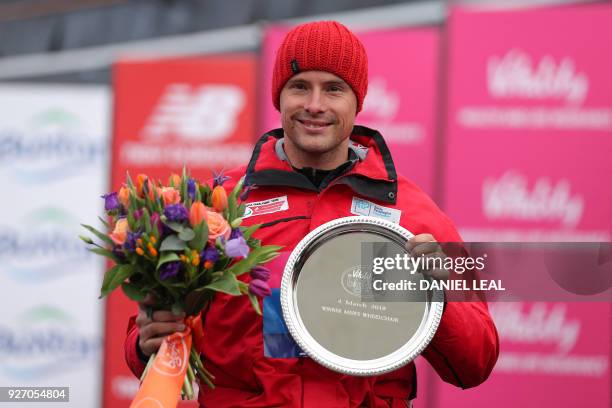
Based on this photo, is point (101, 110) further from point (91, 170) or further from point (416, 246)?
point (416, 246)

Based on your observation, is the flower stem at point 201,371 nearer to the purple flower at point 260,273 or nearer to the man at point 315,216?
the man at point 315,216

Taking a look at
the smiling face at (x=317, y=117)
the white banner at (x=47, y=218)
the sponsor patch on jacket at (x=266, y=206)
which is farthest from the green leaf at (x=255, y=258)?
the white banner at (x=47, y=218)

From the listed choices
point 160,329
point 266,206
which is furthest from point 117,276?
point 266,206

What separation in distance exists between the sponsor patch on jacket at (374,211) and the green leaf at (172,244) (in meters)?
0.51

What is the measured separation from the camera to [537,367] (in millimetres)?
5086

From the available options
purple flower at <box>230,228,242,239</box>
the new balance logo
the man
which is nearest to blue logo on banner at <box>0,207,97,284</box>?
the new balance logo

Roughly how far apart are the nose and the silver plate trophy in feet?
1.00

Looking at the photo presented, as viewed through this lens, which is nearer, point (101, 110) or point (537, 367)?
point (537, 367)

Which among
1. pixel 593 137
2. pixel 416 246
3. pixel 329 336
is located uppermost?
pixel 593 137

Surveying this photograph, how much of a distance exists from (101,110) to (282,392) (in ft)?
14.4

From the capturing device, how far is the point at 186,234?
7.00 feet

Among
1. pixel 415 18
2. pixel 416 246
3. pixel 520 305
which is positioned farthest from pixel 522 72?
pixel 416 246

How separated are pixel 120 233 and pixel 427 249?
682 millimetres

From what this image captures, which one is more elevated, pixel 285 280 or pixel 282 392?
pixel 285 280
